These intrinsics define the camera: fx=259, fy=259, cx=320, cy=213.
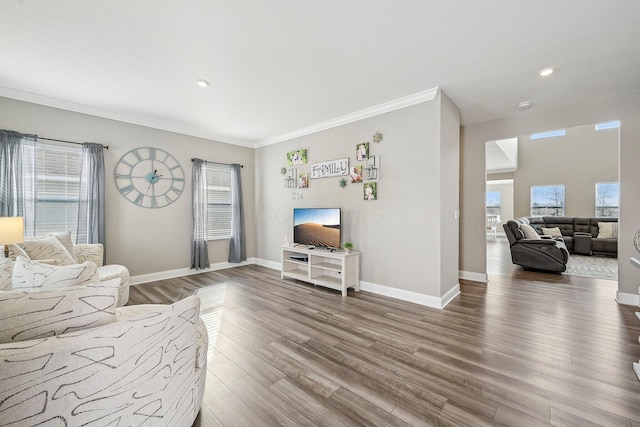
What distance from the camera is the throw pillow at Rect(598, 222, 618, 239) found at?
6391mm

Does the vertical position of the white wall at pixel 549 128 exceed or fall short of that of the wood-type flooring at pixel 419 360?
it exceeds it

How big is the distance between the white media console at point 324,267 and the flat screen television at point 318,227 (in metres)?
0.14

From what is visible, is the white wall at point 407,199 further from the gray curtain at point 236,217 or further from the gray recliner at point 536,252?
the gray recliner at point 536,252

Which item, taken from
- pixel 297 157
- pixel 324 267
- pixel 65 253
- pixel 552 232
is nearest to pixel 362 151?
pixel 297 157

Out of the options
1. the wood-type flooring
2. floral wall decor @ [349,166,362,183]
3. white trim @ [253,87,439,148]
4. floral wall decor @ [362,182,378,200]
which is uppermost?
white trim @ [253,87,439,148]

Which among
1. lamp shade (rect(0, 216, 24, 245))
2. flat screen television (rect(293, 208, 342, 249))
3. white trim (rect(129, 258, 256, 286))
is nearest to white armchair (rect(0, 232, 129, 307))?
lamp shade (rect(0, 216, 24, 245))

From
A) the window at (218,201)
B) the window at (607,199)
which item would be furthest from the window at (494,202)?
the window at (218,201)

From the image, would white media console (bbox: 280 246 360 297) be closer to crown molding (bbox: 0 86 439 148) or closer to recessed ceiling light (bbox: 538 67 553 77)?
crown molding (bbox: 0 86 439 148)

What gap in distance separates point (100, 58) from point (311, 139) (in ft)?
9.48

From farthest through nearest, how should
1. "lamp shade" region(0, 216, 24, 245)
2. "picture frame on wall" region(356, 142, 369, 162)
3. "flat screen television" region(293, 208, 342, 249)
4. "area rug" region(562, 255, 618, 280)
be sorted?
"area rug" region(562, 255, 618, 280), "flat screen television" region(293, 208, 342, 249), "picture frame on wall" region(356, 142, 369, 162), "lamp shade" region(0, 216, 24, 245)

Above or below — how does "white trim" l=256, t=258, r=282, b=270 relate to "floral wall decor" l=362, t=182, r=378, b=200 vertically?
below

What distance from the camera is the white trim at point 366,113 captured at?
10.6 ft

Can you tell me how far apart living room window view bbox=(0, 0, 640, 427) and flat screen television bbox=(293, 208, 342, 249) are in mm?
36

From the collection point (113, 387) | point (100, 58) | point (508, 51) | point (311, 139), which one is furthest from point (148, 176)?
point (508, 51)
